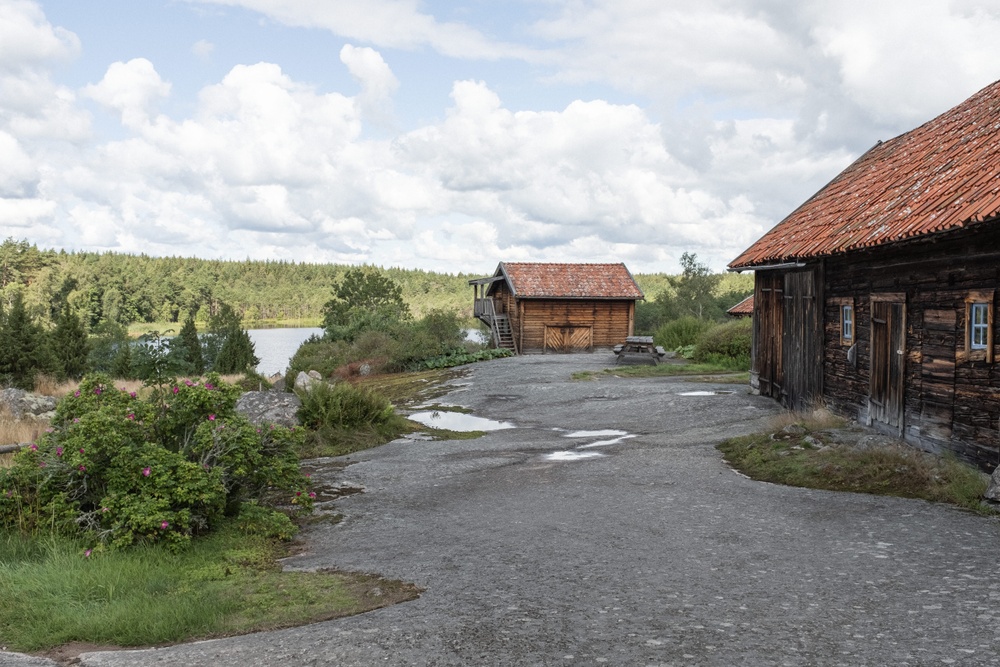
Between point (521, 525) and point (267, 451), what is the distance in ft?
9.75

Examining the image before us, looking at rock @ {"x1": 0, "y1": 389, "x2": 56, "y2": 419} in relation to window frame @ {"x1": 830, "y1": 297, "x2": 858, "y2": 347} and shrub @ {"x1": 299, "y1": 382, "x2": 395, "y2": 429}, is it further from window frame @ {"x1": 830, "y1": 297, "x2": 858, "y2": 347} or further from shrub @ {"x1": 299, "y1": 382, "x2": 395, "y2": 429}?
window frame @ {"x1": 830, "y1": 297, "x2": 858, "y2": 347}

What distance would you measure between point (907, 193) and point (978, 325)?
10.7 feet

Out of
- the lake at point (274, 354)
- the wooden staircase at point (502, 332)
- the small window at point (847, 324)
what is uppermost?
the small window at point (847, 324)

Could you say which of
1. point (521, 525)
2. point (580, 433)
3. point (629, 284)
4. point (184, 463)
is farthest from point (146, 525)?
point (629, 284)

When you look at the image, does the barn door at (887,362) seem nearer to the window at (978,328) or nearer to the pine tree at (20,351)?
the window at (978,328)

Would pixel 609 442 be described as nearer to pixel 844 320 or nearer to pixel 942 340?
pixel 844 320

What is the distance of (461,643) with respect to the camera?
16.5 feet

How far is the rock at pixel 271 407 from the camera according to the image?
14.9m

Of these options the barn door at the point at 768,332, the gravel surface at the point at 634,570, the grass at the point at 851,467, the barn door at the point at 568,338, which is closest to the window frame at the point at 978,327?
the grass at the point at 851,467

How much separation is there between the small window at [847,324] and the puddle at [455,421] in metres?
6.67

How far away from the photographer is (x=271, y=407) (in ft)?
50.3

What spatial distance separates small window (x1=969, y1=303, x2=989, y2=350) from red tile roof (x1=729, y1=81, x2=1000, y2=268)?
3.99 ft

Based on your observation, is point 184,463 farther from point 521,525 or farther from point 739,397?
point 739,397

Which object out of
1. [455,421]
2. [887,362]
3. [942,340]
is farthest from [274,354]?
[942,340]
